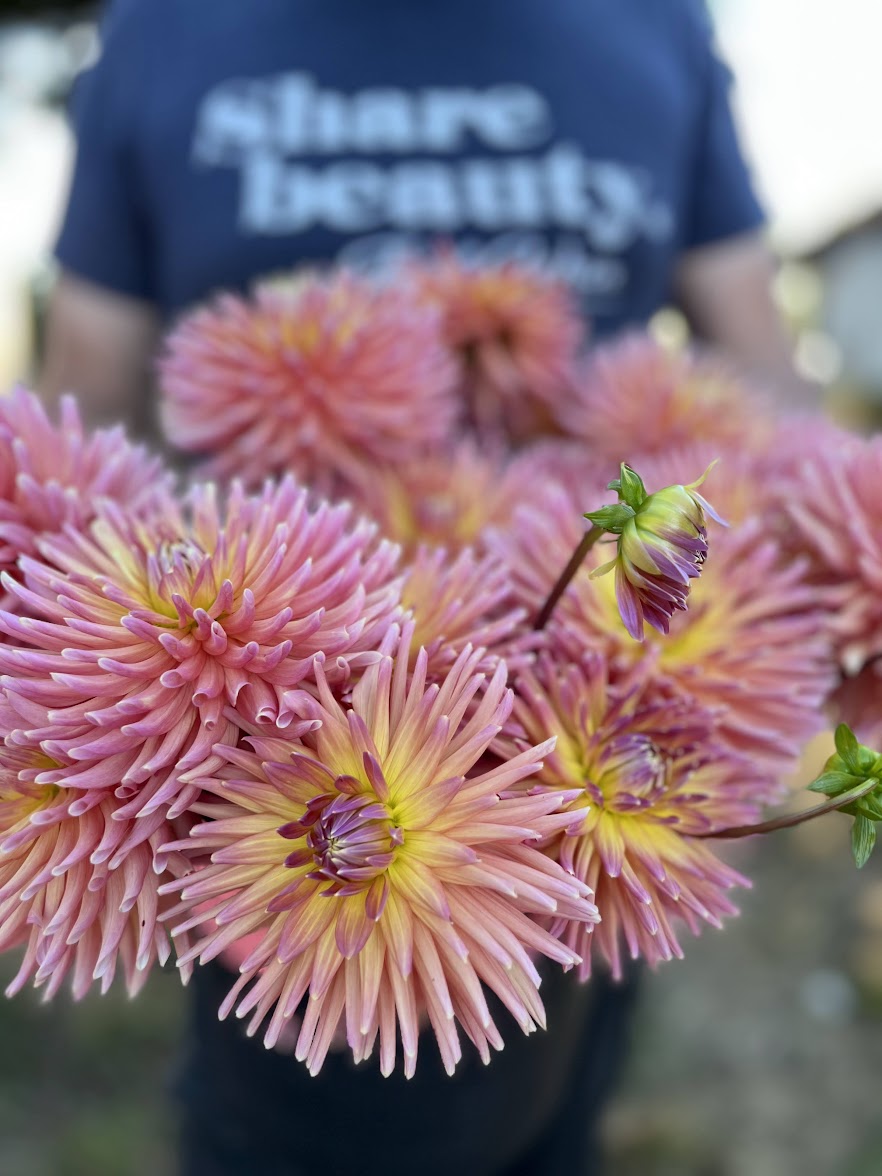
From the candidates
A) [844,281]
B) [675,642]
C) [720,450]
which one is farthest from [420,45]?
[844,281]

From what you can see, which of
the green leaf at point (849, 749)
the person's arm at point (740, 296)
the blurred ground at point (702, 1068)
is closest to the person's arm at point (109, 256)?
the person's arm at point (740, 296)

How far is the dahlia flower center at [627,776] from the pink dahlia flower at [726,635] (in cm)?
3

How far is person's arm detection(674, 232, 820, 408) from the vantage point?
0.78m

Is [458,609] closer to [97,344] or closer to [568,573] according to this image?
[568,573]

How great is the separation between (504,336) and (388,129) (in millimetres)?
242

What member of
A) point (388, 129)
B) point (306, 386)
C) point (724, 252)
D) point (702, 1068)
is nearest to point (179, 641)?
point (306, 386)

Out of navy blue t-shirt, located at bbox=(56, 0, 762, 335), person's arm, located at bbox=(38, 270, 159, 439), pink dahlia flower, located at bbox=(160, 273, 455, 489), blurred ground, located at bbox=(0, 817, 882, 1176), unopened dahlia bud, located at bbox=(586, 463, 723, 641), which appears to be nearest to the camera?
unopened dahlia bud, located at bbox=(586, 463, 723, 641)

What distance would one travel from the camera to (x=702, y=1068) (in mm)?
1355

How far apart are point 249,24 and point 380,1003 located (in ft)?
2.09

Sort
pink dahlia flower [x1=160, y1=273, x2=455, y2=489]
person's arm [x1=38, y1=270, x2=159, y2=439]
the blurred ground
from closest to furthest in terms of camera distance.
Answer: pink dahlia flower [x1=160, y1=273, x2=455, y2=489] → person's arm [x1=38, y1=270, x2=159, y2=439] → the blurred ground

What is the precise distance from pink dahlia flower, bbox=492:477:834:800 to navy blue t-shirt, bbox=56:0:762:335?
386 millimetres

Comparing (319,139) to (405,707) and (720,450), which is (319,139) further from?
(405,707)

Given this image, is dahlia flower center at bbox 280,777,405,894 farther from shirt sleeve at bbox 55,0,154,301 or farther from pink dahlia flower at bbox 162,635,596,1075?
shirt sleeve at bbox 55,0,154,301

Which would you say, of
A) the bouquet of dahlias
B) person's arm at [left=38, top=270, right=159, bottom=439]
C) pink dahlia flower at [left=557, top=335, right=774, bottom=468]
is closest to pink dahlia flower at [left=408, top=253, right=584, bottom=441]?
pink dahlia flower at [left=557, top=335, right=774, bottom=468]
